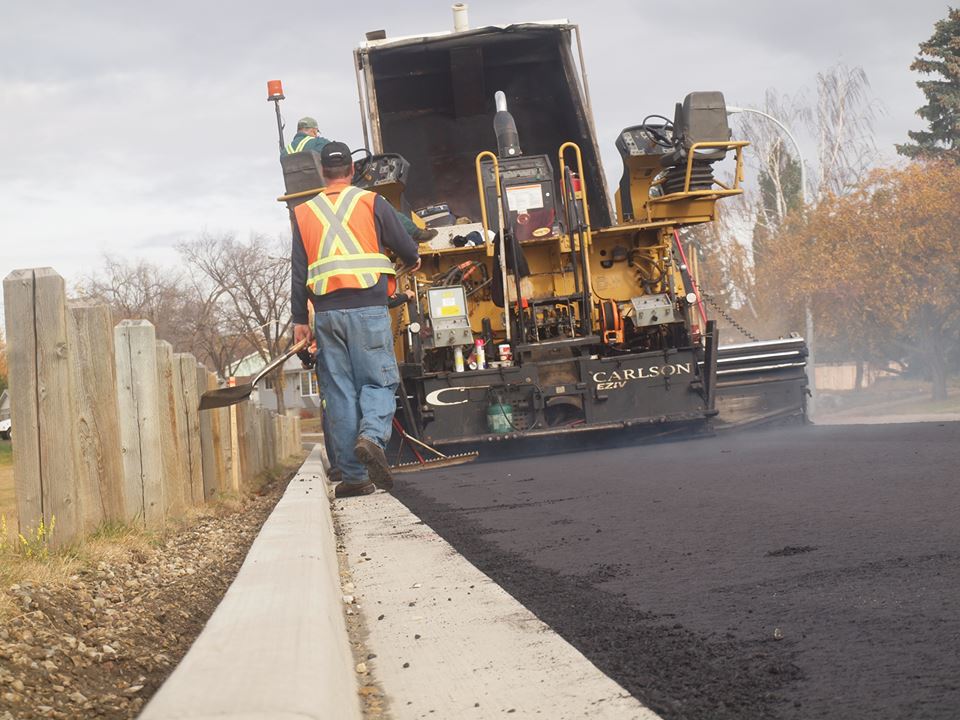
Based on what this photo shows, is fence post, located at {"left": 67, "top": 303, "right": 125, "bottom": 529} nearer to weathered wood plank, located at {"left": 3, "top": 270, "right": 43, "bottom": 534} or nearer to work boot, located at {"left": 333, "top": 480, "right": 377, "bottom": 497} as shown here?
weathered wood plank, located at {"left": 3, "top": 270, "right": 43, "bottom": 534}

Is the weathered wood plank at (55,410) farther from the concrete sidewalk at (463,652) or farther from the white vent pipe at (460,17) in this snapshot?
the white vent pipe at (460,17)

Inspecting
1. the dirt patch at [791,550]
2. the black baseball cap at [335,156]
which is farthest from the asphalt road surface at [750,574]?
the black baseball cap at [335,156]

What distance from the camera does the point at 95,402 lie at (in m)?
5.75

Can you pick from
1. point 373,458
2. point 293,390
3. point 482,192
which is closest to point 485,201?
point 482,192

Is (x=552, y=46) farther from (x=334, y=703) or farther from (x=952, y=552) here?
(x=334, y=703)

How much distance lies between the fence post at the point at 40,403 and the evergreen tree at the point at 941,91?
1616 inches

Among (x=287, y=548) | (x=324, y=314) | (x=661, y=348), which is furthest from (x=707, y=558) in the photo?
(x=661, y=348)

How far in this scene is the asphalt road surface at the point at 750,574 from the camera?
8.65 ft

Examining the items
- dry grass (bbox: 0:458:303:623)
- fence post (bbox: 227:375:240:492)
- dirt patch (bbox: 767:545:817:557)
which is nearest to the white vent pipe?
fence post (bbox: 227:375:240:492)

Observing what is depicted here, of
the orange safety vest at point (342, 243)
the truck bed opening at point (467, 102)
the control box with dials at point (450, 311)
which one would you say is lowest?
the control box with dials at point (450, 311)

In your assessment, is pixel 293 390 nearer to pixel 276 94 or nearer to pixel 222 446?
pixel 276 94

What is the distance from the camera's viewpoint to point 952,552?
4.04 metres

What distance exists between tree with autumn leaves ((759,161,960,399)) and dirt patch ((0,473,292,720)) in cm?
3385

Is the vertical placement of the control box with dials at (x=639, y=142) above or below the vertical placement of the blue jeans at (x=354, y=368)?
above
